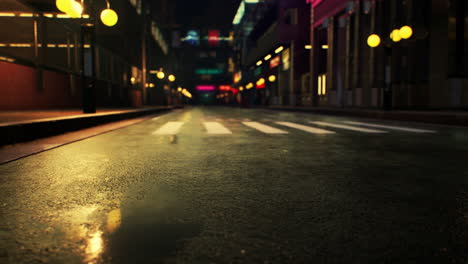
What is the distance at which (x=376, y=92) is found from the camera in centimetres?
2303

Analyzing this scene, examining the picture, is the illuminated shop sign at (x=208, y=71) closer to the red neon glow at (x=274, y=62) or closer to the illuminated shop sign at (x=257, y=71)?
the illuminated shop sign at (x=257, y=71)

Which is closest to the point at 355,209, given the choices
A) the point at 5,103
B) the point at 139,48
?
the point at 5,103

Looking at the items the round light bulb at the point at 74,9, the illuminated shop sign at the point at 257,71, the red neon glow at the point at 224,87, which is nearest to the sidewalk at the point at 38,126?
the round light bulb at the point at 74,9

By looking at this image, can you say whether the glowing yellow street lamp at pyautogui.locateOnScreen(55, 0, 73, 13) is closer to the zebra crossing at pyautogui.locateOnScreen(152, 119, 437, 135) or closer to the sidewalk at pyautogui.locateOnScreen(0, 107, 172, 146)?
the sidewalk at pyautogui.locateOnScreen(0, 107, 172, 146)

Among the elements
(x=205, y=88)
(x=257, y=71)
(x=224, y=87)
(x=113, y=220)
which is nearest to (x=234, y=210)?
(x=113, y=220)

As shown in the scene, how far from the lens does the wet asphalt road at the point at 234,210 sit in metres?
1.81

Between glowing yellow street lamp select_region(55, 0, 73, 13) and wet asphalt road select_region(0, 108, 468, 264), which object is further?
glowing yellow street lamp select_region(55, 0, 73, 13)

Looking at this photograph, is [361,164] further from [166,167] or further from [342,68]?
[342,68]

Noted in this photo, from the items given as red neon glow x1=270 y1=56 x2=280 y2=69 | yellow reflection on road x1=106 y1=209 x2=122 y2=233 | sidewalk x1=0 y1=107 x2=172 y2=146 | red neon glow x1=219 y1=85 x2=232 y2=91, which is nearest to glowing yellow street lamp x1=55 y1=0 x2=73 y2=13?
sidewalk x1=0 y1=107 x2=172 y2=146

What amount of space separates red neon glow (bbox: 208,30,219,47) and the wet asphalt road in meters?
109

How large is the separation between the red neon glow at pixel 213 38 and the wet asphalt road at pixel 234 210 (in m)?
109

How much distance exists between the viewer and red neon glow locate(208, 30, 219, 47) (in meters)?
110

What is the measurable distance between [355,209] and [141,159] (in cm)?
312

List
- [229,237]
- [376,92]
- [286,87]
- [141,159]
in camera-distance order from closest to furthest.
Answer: [229,237]
[141,159]
[376,92]
[286,87]
